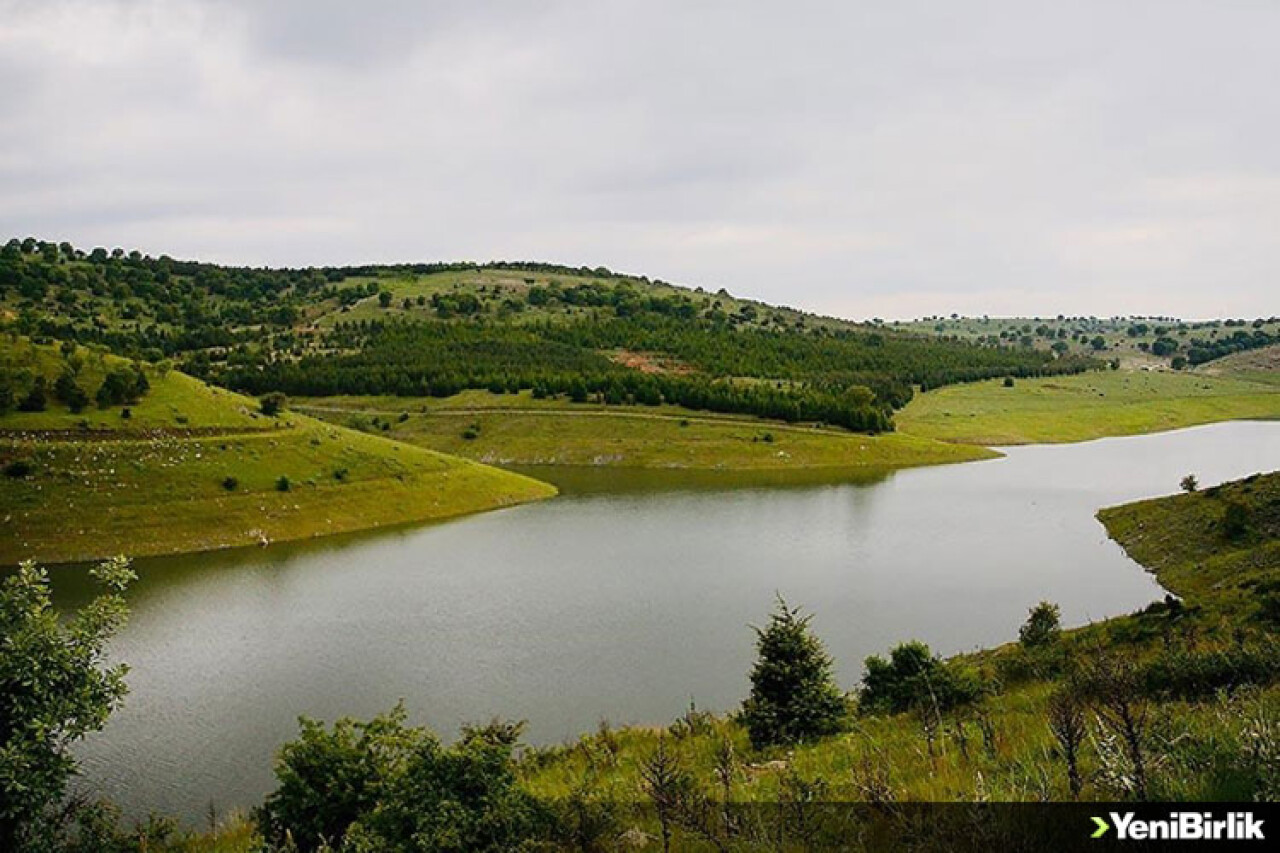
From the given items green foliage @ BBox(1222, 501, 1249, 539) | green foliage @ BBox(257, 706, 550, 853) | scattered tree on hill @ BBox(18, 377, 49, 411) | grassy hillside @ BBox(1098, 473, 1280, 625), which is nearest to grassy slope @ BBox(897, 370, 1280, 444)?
grassy hillside @ BBox(1098, 473, 1280, 625)

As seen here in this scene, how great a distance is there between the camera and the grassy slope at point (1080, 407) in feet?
446

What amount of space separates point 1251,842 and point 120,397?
8618 centimetres

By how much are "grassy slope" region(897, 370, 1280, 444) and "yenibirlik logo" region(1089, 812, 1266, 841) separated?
133380 mm

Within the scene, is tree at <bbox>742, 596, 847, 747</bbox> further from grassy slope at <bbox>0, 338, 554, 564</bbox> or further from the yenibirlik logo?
grassy slope at <bbox>0, 338, 554, 564</bbox>

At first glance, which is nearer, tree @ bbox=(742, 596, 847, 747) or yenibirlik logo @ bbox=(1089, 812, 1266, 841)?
yenibirlik logo @ bbox=(1089, 812, 1266, 841)

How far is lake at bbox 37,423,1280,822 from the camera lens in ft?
98.8

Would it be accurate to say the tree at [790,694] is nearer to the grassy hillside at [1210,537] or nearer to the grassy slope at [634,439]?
the grassy hillside at [1210,537]

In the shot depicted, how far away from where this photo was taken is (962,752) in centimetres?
961

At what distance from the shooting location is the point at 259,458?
73.2 metres

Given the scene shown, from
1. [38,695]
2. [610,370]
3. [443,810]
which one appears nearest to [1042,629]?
[443,810]

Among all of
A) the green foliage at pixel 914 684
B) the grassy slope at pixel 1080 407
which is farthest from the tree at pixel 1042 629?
the grassy slope at pixel 1080 407

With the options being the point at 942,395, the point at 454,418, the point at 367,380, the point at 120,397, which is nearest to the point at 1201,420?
the point at 942,395

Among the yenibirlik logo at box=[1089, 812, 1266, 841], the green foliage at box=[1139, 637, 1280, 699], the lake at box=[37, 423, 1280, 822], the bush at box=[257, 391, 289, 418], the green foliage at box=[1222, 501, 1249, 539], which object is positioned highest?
the yenibirlik logo at box=[1089, 812, 1266, 841]

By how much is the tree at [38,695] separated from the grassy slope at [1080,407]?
129 m
